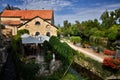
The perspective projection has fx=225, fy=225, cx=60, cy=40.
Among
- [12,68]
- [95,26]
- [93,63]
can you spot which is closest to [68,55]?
[93,63]

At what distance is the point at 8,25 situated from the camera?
57.5 m

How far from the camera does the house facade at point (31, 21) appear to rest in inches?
2160

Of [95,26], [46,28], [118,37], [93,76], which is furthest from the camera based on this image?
[95,26]

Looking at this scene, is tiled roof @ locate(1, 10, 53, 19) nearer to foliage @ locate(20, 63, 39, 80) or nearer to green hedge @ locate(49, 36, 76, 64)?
green hedge @ locate(49, 36, 76, 64)

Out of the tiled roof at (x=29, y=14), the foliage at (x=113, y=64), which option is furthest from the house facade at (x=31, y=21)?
the foliage at (x=113, y=64)

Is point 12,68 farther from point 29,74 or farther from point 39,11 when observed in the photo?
point 39,11

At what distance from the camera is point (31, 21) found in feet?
A: 180

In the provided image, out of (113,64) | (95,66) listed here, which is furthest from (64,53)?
(113,64)

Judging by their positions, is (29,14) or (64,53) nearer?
(64,53)

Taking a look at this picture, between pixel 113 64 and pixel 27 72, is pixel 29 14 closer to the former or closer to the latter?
pixel 113 64

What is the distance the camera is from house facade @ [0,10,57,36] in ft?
180

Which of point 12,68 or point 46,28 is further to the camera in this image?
point 46,28

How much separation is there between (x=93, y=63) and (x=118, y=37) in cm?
2411

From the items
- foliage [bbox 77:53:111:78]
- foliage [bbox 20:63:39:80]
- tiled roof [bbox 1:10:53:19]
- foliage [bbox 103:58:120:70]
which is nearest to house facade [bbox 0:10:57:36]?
tiled roof [bbox 1:10:53:19]
